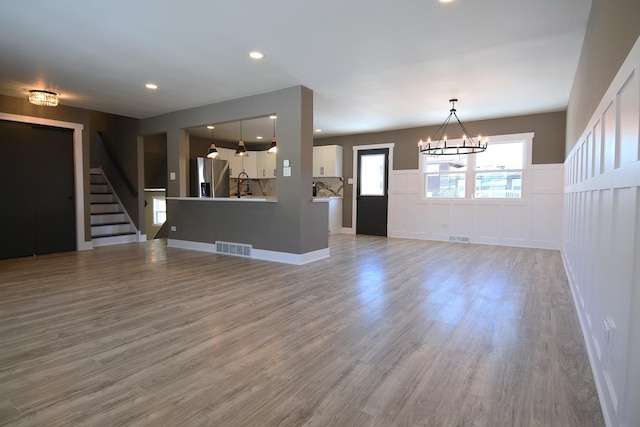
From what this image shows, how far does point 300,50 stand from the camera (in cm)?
371

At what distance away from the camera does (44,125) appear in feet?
19.3

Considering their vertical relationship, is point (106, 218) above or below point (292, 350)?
above

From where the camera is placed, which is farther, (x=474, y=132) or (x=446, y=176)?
(x=446, y=176)

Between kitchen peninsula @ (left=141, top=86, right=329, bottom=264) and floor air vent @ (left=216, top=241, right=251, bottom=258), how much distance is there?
0.08ft

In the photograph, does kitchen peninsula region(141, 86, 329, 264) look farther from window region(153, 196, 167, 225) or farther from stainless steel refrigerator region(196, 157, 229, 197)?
window region(153, 196, 167, 225)

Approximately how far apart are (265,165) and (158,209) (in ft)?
11.6

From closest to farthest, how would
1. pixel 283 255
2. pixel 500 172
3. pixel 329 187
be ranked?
pixel 283 255 → pixel 500 172 → pixel 329 187

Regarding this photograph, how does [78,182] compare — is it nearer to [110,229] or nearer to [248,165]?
[110,229]

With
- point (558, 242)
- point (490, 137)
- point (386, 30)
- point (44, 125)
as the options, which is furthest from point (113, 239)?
point (558, 242)

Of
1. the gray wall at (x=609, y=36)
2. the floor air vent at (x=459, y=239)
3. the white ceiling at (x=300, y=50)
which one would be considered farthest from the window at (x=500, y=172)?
the gray wall at (x=609, y=36)

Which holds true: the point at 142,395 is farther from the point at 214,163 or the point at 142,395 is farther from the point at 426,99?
the point at 214,163

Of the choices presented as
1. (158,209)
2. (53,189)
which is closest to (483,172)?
(53,189)

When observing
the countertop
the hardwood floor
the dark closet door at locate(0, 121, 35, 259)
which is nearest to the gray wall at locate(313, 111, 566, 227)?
the hardwood floor

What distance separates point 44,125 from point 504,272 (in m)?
7.90
